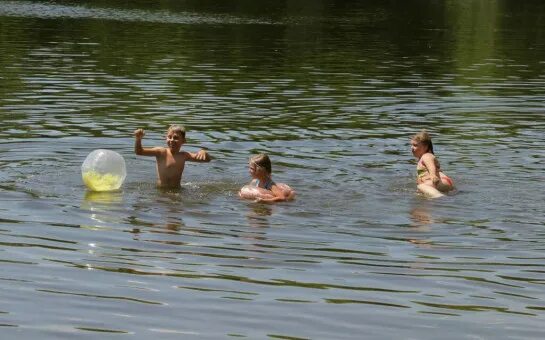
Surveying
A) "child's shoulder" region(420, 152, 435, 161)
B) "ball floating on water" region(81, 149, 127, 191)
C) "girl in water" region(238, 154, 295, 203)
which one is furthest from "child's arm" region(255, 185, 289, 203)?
"child's shoulder" region(420, 152, 435, 161)

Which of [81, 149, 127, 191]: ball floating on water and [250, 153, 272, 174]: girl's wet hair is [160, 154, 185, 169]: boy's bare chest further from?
[250, 153, 272, 174]: girl's wet hair

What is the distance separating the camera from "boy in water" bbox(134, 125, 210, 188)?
16.6m

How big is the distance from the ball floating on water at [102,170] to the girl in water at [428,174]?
404 centimetres

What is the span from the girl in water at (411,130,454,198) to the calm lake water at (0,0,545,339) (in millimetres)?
216

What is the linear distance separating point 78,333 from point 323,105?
54.2ft

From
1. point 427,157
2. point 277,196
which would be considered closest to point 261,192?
point 277,196

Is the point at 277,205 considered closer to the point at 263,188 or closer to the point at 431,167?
the point at 263,188

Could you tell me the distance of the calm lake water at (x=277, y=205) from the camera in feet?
33.6

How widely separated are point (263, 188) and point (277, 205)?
44 cm

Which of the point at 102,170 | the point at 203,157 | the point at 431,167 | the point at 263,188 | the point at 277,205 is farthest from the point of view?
the point at 431,167

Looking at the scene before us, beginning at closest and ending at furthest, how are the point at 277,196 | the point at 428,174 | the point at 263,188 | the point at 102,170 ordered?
the point at 277,196 → the point at 263,188 → the point at 102,170 → the point at 428,174

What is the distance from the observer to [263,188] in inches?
622

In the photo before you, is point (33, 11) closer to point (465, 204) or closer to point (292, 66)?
point (292, 66)

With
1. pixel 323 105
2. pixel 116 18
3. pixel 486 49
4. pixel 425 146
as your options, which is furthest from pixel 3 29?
pixel 425 146
